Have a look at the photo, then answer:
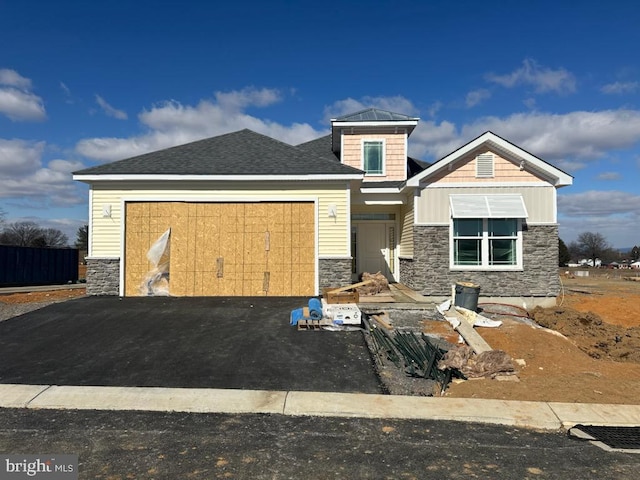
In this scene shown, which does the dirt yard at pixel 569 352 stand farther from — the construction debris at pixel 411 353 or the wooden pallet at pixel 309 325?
the wooden pallet at pixel 309 325

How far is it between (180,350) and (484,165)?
36.6 feet

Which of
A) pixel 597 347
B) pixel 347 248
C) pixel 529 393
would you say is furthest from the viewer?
pixel 347 248

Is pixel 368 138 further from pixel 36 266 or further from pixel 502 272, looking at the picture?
pixel 36 266

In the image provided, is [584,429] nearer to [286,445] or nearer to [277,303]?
[286,445]

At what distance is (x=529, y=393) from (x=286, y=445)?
3935 millimetres

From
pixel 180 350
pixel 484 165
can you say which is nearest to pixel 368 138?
pixel 484 165

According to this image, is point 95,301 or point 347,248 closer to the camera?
point 95,301

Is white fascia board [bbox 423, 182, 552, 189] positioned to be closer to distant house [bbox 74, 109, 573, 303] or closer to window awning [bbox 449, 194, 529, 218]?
distant house [bbox 74, 109, 573, 303]

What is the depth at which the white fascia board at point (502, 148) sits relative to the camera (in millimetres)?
13266

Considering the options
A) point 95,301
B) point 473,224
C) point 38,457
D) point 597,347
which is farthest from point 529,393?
point 95,301

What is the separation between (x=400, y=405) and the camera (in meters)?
5.61

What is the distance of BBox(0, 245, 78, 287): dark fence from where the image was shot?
1970cm

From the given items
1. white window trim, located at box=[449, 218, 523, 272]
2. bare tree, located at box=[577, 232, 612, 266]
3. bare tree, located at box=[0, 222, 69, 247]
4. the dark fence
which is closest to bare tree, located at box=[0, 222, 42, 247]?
bare tree, located at box=[0, 222, 69, 247]

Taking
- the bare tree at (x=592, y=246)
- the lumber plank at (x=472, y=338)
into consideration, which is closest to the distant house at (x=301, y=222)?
the lumber plank at (x=472, y=338)
